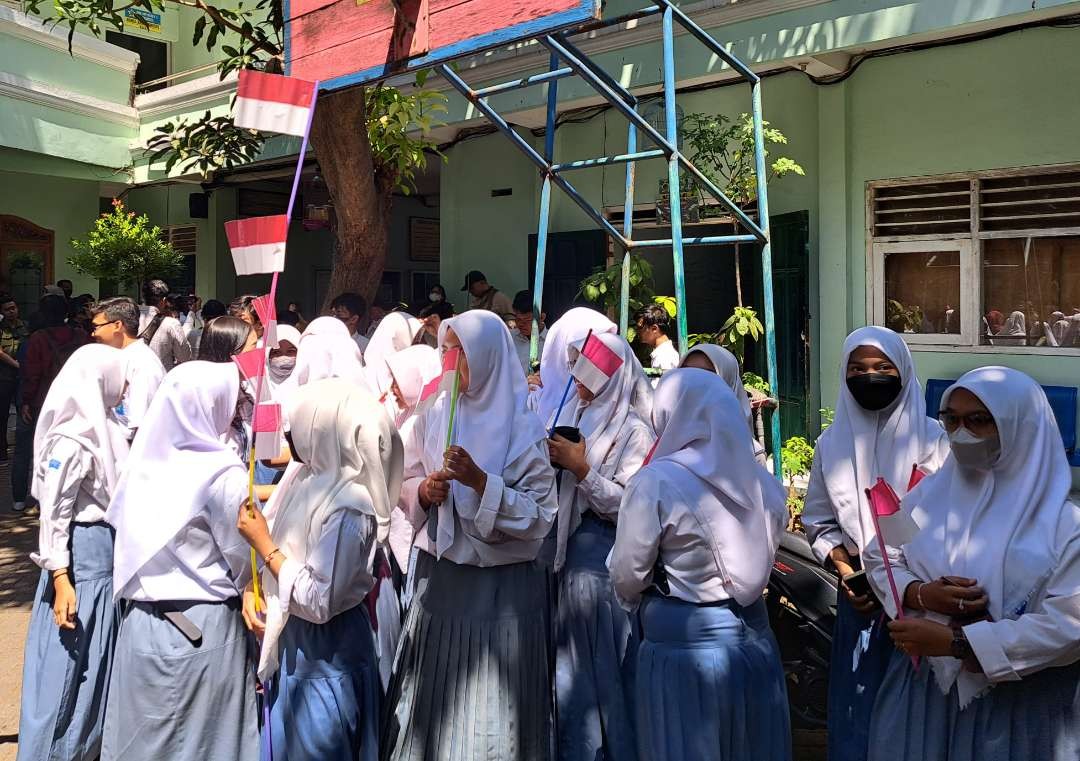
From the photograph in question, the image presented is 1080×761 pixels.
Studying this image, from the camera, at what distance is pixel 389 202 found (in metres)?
5.24

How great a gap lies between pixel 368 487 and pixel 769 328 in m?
2.15

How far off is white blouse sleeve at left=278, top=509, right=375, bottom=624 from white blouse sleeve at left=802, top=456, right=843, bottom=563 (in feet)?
4.63

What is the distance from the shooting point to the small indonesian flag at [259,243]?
253 centimetres

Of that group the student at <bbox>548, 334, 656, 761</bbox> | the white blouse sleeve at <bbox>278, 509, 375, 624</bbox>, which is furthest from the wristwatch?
the white blouse sleeve at <bbox>278, 509, 375, 624</bbox>

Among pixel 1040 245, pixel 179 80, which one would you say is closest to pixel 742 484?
pixel 1040 245

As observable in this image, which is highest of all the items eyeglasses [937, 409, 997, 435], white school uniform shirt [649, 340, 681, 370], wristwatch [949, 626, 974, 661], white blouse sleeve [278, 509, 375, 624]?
white school uniform shirt [649, 340, 681, 370]

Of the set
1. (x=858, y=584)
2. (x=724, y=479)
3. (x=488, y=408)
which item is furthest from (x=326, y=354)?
(x=858, y=584)

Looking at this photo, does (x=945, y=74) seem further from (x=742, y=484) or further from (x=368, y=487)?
(x=368, y=487)

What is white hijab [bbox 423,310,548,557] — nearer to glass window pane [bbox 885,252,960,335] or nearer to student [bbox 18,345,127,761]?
student [bbox 18,345,127,761]

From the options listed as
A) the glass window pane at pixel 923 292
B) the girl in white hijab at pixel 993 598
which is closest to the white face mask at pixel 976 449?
the girl in white hijab at pixel 993 598

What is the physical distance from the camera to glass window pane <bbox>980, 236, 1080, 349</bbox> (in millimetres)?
6156

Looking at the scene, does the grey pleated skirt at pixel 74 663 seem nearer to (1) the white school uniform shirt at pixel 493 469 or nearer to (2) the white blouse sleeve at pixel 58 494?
(2) the white blouse sleeve at pixel 58 494

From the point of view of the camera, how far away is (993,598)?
78.4 inches

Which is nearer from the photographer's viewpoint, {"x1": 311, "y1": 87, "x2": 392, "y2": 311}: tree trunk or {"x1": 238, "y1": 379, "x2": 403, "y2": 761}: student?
{"x1": 238, "y1": 379, "x2": 403, "y2": 761}: student
